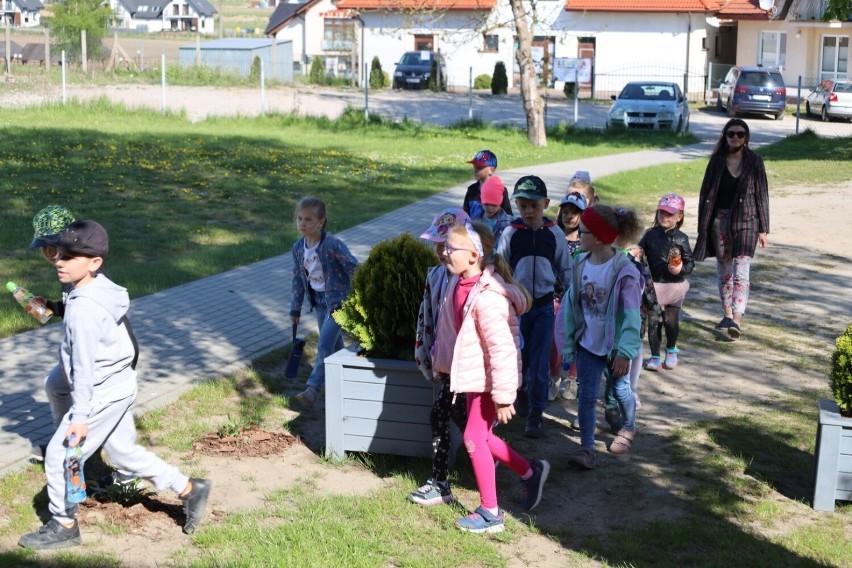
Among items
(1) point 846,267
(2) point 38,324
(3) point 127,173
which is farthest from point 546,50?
(2) point 38,324

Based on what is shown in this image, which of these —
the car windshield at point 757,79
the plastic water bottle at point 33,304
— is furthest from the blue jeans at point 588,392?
the car windshield at point 757,79

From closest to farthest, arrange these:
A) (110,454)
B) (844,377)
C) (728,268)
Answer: (110,454) < (844,377) < (728,268)

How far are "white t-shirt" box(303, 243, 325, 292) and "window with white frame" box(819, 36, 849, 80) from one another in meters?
48.3

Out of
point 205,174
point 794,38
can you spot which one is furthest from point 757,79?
point 205,174

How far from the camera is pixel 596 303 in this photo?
20.4ft

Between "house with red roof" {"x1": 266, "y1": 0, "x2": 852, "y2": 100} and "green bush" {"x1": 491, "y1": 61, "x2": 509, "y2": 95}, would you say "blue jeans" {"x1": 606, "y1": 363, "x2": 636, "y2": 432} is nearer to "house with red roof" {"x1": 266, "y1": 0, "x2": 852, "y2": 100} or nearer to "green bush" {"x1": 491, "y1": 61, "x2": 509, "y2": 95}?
"house with red roof" {"x1": 266, "y1": 0, "x2": 852, "y2": 100}

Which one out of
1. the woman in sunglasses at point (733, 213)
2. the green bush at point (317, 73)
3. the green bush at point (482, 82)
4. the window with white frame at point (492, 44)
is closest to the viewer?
the woman in sunglasses at point (733, 213)

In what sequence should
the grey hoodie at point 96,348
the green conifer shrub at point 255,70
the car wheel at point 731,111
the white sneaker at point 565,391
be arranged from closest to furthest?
1. the grey hoodie at point 96,348
2. the white sneaker at point 565,391
3. the car wheel at point 731,111
4. the green conifer shrub at point 255,70

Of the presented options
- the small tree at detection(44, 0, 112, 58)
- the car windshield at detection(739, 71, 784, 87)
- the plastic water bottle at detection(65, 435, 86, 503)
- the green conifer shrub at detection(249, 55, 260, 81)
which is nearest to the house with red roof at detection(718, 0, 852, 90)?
the car windshield at detection(739, 71, 784, 87)

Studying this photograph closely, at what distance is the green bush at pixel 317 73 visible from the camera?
52.0 m

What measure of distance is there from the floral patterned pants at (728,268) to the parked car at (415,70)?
43410 millimetres

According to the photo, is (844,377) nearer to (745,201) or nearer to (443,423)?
(443,423)

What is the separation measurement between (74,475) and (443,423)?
183 cm

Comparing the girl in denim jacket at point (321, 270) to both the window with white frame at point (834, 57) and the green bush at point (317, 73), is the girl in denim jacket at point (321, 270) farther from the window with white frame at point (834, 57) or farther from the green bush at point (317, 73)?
the window with white frame at point (834, 57)
